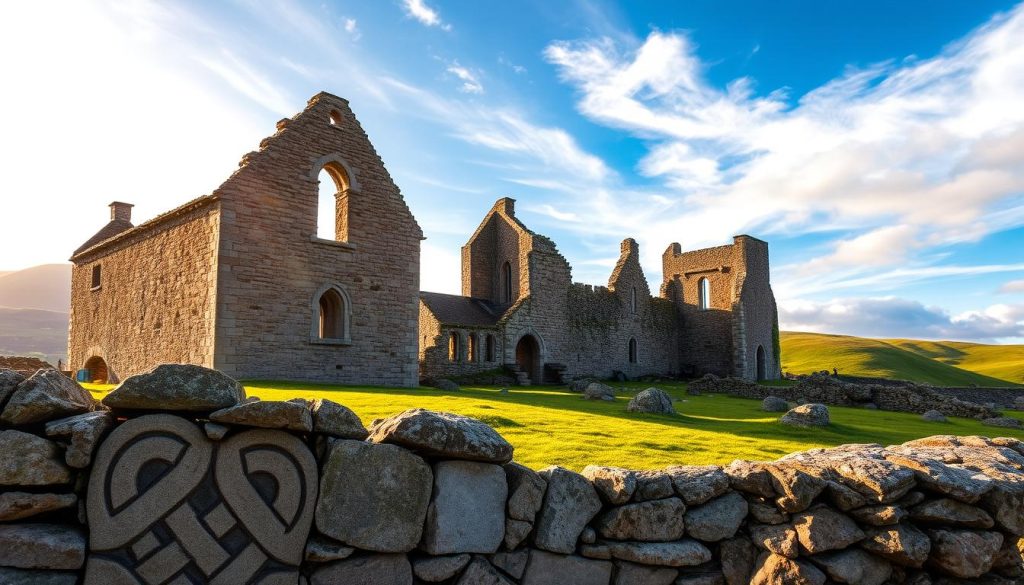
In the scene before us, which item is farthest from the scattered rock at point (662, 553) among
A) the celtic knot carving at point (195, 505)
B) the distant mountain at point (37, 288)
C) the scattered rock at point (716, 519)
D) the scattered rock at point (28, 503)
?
the distant mountain at point (37, 288)

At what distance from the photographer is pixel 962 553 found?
521cm

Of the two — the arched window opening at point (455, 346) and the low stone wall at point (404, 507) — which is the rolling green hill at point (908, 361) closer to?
the arched window opening at point (455, 346)

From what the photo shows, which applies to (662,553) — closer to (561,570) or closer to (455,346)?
(561,570)

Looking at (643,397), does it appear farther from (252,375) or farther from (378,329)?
(252,375)

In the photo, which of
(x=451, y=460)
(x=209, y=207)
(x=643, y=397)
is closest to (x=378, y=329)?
(x=209, y=207)

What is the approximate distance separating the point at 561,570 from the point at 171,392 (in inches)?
128

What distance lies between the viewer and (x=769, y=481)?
523cm

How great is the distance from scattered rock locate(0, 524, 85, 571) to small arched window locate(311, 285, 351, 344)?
13389 millimetres

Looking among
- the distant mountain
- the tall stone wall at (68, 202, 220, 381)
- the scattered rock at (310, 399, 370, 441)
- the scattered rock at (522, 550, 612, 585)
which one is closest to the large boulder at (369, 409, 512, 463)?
the scattered rock at (310, 399, 370, 441)

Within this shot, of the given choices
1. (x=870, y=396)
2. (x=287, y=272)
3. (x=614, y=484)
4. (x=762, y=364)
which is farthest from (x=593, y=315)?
(x=614, y=484)

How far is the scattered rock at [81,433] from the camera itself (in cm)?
387

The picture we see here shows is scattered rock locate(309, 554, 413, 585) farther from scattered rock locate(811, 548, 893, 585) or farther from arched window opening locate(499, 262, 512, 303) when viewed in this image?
arched window opening locate(499, 262, 512, 303)

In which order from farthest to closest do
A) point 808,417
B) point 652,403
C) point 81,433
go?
point 652,403
point 808,417
point 81,433

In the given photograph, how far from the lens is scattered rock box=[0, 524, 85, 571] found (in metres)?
3.71
